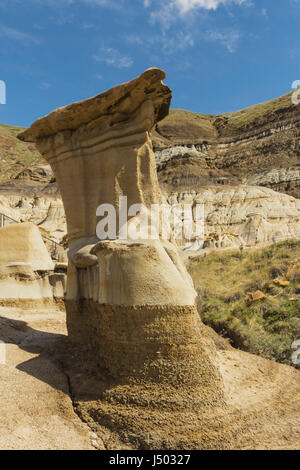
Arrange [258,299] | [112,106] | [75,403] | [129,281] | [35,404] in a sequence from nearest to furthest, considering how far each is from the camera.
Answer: [35,404]
[75,403]
[129,281]
[112,106]
[258,299]

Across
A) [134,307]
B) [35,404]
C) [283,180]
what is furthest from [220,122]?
[35,404]

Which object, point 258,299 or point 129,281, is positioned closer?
point 129,281

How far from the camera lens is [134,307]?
4023mm

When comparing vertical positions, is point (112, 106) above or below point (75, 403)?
above

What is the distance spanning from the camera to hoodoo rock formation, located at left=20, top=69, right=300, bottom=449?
3668 mm

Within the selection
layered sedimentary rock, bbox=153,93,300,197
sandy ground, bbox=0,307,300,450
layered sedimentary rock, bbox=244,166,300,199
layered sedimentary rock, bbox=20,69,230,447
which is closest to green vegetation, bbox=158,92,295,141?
layered sedimentary rock, bbox=153,93,300,197

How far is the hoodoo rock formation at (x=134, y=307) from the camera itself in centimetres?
367

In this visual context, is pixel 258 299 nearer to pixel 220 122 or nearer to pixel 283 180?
pixel 283 180

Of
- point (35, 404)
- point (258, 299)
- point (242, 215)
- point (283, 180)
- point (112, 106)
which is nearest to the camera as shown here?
point (35, 404)

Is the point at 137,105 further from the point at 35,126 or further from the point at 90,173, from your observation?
the point at 35,126

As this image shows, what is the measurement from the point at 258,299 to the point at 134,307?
6056mm

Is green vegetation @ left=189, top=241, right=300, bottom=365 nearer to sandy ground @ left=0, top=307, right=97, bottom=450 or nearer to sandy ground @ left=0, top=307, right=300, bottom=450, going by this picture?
sandy ground @ left=0, top=307, right=300, bottom=450

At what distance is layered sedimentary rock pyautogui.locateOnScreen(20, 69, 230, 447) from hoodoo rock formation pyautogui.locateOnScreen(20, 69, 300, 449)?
1 cm

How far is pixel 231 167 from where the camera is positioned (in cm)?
Result: 3984
